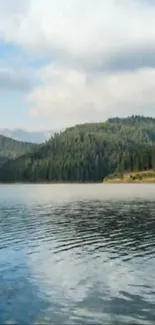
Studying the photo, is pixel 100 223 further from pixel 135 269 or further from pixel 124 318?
pixel 124 318

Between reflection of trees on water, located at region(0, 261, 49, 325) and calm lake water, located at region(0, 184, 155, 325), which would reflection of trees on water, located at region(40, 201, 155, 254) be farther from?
reflection of trees on water, located at region(0, 261, 49, 325)

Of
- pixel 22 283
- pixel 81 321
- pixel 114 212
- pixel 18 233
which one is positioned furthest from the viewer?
pixel 114 212

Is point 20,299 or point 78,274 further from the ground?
point 78,274

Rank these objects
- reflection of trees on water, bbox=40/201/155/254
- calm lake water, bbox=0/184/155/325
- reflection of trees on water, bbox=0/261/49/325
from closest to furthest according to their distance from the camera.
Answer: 1. reflection of trees on water, bbox=0/261/49/325
2. calm lake water, bbox=0/184/155/325
3. reflection of trees on water, bbox=40/201/155/254

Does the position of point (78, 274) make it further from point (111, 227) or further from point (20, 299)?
point (111, 227)

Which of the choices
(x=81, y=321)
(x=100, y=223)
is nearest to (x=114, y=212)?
(x=100, y=223)

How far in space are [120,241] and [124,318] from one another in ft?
97.4

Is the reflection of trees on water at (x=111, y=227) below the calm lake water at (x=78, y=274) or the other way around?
the other way around

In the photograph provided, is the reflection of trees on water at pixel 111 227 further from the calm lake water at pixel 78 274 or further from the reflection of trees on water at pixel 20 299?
the reflection of trees on water at pixel 20 299

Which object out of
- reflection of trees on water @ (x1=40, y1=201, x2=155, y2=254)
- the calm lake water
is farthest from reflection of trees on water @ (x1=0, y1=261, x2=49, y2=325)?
reflection of trees on water @ (x1=40, y1=201, x2=155, y2=254)

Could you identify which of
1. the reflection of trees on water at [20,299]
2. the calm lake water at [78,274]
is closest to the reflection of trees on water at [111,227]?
the calm lake water at [78,274]

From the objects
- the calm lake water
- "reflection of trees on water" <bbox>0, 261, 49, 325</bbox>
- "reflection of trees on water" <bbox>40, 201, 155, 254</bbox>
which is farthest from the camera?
"reflection of trees on water" <bbox>40, 201, 155, 254</bbox>

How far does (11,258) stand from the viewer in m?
48.7

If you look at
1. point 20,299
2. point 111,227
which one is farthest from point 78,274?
point 111,227
